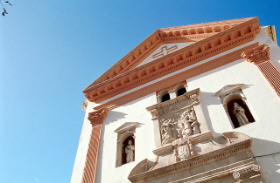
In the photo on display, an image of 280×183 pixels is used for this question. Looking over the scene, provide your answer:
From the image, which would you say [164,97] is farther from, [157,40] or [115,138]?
[157,40]

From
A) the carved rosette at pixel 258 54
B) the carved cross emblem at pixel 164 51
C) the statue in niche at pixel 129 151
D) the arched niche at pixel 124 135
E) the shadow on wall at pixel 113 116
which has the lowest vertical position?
the statue in niche at pixel 129 151

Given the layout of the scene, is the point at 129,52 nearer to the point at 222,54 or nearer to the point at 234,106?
the point at 222,54

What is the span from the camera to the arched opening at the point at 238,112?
28.3 feet

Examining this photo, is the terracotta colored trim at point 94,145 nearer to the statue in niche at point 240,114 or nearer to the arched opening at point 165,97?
the arched opening at point 165,97

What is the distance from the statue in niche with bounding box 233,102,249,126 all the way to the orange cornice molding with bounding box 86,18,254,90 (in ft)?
18.6

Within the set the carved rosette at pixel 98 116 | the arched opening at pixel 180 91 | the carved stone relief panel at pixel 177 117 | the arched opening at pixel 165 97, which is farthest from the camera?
the carved rosette at pixel 98 116

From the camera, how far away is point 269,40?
11.0 m

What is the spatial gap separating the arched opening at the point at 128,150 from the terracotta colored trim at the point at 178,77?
2.33 metres

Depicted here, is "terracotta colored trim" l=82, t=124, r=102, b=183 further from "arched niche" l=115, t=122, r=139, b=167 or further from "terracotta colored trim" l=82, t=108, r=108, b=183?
"arched niche" l=115, t=122, r=139, b=167

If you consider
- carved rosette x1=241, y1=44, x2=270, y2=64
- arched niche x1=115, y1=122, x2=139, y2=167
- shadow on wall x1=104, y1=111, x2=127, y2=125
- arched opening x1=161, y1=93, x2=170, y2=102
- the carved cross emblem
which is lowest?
arched niche x1=115, y1=122, x2=139, y2=167

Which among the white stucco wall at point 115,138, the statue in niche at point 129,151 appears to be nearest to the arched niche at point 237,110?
the white stucco wall at point 115,138

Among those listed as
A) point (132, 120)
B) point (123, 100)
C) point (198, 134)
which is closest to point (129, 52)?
point (123, 100)

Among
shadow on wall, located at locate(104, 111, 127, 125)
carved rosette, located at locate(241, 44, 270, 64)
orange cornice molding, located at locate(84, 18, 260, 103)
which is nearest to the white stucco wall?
shadow on wall, located at locate(104, 111, 127, 125)

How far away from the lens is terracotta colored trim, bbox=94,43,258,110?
1130cm
